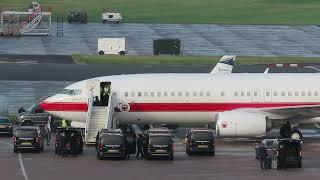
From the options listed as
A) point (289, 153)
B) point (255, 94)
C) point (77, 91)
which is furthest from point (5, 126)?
point (289, 153)

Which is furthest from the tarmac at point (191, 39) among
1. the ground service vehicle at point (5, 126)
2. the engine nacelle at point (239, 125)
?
the engine nacelle at point (239, 125)

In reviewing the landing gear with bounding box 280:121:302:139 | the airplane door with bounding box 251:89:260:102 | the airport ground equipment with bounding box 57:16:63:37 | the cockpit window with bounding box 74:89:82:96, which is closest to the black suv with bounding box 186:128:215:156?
the airplane door with bounding box 251:89:260:102

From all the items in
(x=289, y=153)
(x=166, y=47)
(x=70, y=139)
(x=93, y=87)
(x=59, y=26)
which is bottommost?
(x=289, y=153)

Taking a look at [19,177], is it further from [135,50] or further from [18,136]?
[135,50]

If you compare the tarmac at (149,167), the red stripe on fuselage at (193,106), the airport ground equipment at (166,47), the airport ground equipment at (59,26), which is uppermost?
the airport ground equipment at (59,26)

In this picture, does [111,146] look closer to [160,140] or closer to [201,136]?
[160,140]

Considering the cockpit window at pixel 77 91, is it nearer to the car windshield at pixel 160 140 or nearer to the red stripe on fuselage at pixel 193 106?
the red stripe on fuselage at pixel 193 106

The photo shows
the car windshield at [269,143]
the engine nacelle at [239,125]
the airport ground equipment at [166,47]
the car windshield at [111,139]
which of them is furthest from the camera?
the airport ground equipment at [166,47]

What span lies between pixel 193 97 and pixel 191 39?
69.1 metres

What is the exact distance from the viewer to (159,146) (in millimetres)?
64688

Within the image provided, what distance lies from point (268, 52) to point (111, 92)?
194 feet

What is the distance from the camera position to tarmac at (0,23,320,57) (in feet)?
434

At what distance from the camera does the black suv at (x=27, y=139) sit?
67875mm

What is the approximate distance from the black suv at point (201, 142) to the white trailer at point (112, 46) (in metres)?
63.5
